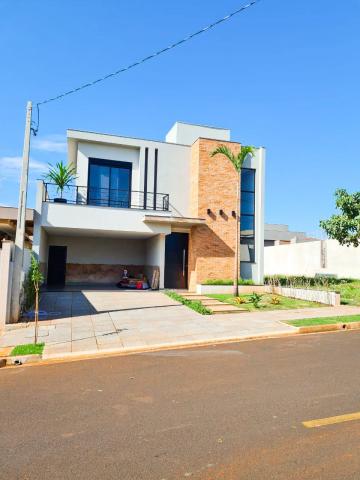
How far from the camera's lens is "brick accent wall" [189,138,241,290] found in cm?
2058

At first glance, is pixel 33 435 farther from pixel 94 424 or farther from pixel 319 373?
pixel 319 373

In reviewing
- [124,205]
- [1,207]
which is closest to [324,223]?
[124,205]

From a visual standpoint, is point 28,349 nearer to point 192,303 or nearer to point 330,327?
point 192,303

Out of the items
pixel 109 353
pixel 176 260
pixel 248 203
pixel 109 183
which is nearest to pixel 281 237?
pixel 248 203

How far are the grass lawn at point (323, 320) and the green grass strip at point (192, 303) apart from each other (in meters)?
3.26

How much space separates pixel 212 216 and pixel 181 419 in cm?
1683

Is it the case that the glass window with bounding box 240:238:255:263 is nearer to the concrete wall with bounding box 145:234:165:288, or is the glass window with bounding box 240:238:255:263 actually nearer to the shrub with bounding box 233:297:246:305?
the concrete wall with bounding box 145:234:165:288

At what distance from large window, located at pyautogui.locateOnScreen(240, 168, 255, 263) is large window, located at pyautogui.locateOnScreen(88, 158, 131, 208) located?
6992 millimetres

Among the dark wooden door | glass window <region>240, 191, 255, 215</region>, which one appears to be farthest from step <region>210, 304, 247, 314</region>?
the dark wooden door

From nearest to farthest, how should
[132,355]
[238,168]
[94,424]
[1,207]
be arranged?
[94,424]
[132,355]
[1,207]
[238,168]

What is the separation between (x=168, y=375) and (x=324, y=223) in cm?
1518

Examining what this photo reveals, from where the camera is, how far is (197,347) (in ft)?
29.7

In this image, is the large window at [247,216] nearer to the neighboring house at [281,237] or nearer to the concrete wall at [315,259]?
the concrete wall at [315,259]

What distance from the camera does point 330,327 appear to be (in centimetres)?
1142
